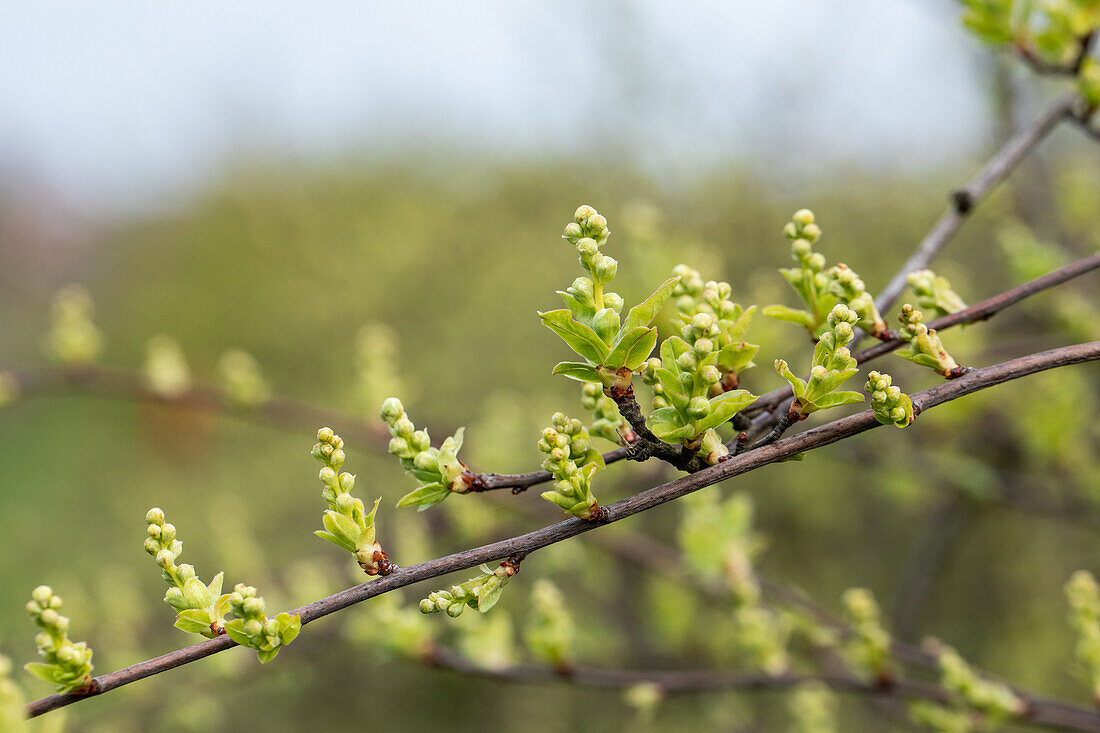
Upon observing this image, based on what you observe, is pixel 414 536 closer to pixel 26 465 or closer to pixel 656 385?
pixel 656 385

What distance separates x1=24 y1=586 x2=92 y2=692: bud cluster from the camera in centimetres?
73

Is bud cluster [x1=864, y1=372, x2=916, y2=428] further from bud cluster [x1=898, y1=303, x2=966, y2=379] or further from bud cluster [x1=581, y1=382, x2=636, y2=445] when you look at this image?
bud cluster [x1=581, y1=382, x2=636, y2=445]

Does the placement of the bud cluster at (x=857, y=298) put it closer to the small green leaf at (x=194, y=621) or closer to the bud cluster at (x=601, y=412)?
the bud cluster at (x=601, y=412)

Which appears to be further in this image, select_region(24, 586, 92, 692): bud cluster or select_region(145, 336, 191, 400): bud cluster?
select_region(145, 336, 191, 400): bud cluster

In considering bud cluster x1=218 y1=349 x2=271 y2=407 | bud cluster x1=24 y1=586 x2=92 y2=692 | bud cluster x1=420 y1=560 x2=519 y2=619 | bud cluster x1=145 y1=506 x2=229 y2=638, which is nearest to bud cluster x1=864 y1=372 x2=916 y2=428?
bud cluster x1=420 y1=560 x2=519 y2=619

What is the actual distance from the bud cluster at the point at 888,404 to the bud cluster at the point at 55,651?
28.8 inches

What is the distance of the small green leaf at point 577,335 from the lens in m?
0.69

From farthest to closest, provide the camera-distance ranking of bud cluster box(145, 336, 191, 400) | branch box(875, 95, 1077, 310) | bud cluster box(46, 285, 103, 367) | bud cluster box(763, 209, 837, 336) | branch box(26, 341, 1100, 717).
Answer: bud cluster box(145, 336, 191, 400)
bud cluster box(46, 285, 103, 367)
branch box(875, 95, 1077, 310)
bud cluster box(763, 209, 837, 336)
branch box(26, 341, 1100, 717)

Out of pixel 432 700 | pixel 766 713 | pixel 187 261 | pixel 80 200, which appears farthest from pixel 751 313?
pixel 80 200

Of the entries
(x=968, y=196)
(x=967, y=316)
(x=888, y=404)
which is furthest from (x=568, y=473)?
(x=968, y=196)

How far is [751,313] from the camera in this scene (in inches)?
32.2

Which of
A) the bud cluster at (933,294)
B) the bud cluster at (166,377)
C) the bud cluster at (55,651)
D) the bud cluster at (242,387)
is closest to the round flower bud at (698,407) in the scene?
the bud cluster at (933,294)

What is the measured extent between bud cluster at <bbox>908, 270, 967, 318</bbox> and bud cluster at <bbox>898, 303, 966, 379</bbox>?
0.12 m

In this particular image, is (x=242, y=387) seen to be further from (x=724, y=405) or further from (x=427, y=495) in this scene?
(x=724, y=405)
